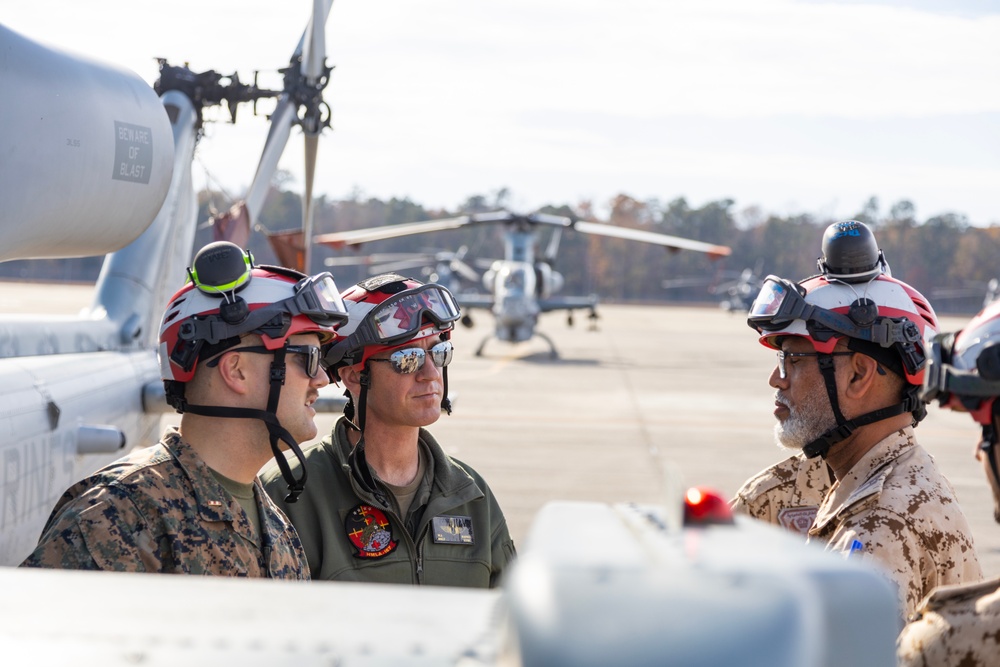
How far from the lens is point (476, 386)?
877 inches

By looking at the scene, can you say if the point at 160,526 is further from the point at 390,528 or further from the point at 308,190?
the point at 308,190

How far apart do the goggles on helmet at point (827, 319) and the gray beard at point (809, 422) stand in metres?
0.20

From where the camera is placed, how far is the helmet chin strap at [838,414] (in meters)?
3.06

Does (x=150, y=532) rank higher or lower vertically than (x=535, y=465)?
higher

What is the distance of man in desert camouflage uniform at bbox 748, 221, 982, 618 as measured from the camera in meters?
2.81

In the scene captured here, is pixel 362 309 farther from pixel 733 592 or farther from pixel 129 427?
pixel 733 592

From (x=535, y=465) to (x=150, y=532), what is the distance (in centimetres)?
1038

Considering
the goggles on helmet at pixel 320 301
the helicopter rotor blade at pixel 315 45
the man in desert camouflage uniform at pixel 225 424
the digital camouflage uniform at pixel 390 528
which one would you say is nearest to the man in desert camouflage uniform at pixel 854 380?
the digital camouflage uniform at pixel 390 528

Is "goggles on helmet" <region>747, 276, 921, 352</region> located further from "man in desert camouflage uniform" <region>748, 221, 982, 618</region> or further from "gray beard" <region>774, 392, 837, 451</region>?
"gray beard" <region>774, 392, 837, 451</region>

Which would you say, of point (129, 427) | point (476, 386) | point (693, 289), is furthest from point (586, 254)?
point (129, 427)

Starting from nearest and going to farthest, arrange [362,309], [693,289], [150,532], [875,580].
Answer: [875,580] < [150,532] < [362,309] < [693,289]

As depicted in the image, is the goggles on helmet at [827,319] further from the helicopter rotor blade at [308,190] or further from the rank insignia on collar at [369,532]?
the helicopter rotor blade at [308,190]

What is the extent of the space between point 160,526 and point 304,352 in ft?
2.20

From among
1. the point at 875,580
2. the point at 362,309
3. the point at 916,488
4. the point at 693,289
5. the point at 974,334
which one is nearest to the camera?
the point at 875,580
